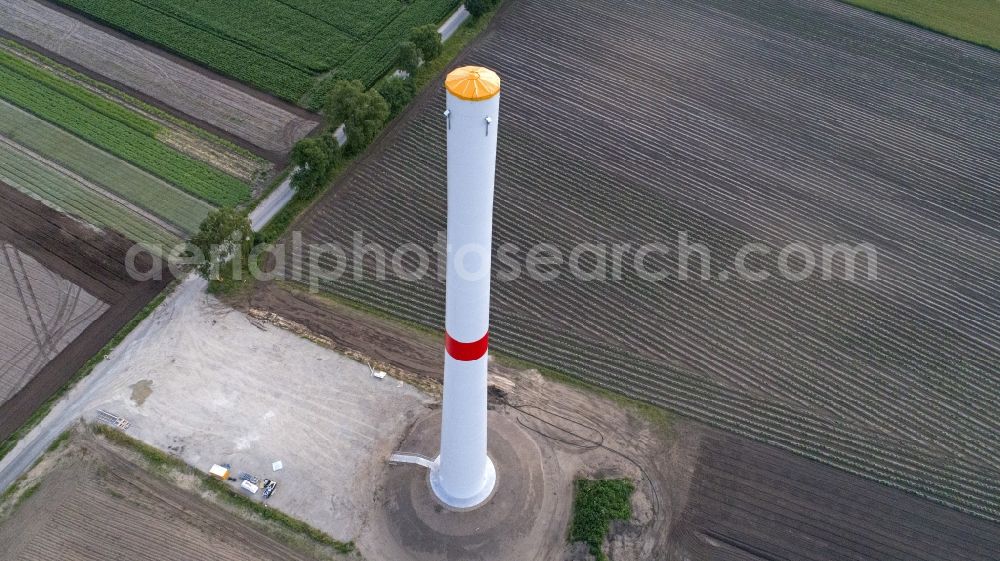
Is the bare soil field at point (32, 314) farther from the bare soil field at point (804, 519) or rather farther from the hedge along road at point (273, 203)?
the bare soil field at point (804, 519)

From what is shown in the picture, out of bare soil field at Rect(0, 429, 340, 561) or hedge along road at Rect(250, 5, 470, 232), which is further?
hedge along road at Rect(250, 5, 470, 232)

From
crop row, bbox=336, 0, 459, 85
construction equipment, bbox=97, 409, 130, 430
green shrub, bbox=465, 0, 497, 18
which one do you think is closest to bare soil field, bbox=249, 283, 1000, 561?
construction equipment, bbox=97, 409, 130, 430

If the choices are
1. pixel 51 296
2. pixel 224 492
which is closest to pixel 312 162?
pixel 51 296

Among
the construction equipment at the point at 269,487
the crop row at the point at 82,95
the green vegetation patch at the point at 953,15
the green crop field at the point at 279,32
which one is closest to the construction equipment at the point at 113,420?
the construction equipment at the point at 269,487

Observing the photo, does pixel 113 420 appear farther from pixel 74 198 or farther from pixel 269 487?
pixel 74 198

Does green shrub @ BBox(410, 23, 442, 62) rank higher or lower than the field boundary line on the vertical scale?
higher

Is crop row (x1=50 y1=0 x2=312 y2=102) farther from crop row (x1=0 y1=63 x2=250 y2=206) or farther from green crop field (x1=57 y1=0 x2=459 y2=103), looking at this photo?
crop row (x1=0 y1=63 x2=250 y2=206)
